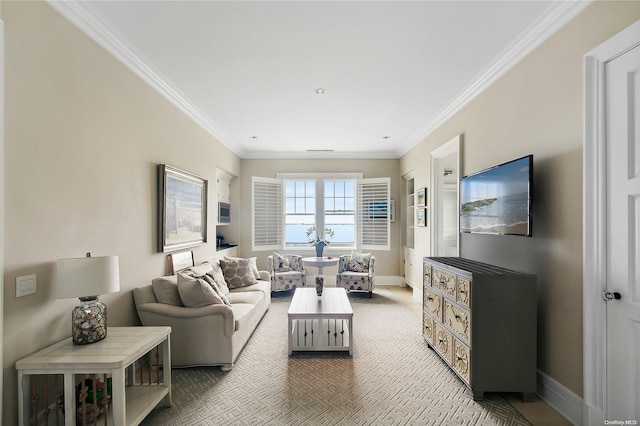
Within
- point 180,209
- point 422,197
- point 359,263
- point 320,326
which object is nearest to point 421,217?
point 422,197

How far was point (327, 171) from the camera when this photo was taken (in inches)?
268

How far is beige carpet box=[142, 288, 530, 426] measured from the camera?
7.42 ft

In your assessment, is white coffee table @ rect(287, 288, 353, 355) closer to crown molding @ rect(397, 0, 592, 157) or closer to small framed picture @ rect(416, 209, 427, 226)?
small framed picture @ rect(416, 209, 427, 226)

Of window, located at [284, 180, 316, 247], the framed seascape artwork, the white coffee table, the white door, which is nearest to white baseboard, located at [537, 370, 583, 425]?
the white door

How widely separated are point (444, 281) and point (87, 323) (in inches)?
111

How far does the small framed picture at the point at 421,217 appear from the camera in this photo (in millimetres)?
5125

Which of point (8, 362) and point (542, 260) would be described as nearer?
point (8, 362)

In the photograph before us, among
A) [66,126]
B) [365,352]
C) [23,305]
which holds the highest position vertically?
[66,126]

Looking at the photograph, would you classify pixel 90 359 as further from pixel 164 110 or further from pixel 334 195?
pixel 334 195

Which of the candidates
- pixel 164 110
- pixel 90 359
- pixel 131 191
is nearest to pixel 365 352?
pixel 90 359

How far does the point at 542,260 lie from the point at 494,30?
1801 millimetres

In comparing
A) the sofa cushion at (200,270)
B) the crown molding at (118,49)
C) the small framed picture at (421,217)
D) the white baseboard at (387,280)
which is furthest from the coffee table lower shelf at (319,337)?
the white baseboard at (387,280)

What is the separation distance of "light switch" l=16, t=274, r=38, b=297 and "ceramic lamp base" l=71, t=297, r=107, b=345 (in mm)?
268

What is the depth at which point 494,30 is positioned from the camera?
7.90ft
